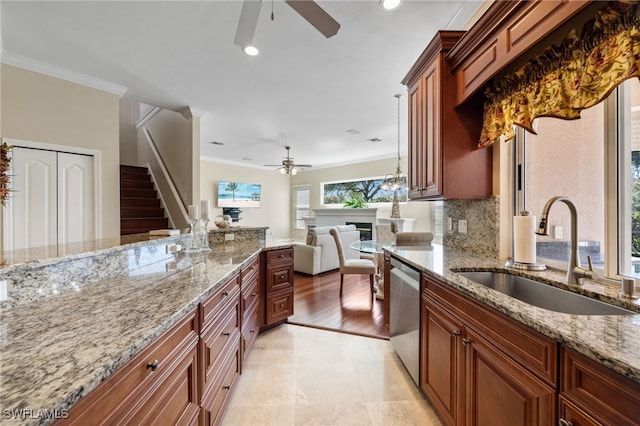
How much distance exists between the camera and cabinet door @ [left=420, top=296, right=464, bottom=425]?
1.36m

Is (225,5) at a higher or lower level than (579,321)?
higher

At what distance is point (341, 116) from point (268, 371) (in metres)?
3.51

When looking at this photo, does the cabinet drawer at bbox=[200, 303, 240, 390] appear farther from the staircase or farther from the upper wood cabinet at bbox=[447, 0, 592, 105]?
the staircase

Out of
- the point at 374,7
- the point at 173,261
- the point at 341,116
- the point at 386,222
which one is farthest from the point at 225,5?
the point at 386,222

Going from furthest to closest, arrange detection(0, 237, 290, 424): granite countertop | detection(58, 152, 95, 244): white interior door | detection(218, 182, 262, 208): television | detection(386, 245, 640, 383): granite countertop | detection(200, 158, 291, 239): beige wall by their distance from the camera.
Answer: detection(218, 182, 262, 208): television < detection(200, 158, 291, 239): beige wall < detection(58, 152, 95, 244): white interior door < detection(386, 245, 640, 383): granite countertop < detection(0, 237, 290, 424): granite countertop

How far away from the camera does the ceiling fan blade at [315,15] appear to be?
1.49 metres

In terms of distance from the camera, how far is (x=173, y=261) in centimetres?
199

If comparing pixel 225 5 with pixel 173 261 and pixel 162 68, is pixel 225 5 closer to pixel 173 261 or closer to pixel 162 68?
pixel 162 68

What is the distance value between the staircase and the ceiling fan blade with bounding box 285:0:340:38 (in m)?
4.11

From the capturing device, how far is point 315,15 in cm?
159

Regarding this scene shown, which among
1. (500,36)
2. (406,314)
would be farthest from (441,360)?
(500,36)

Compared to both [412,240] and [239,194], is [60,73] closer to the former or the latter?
[412,240]

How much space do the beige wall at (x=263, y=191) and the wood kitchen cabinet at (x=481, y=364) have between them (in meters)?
6.85

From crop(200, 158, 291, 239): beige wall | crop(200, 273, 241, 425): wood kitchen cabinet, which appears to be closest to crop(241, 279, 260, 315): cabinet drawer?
crop(200, 273, 241, 425): wood kitchen cabinet
